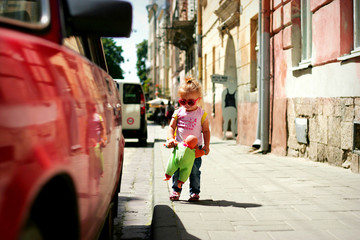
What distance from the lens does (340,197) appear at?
5270 mm

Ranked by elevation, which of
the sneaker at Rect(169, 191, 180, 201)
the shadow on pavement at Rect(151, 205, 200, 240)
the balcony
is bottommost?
the shadow on pavement at Rect(151, 205, 200, 240)

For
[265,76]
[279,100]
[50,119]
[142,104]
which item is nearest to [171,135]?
[50,119]

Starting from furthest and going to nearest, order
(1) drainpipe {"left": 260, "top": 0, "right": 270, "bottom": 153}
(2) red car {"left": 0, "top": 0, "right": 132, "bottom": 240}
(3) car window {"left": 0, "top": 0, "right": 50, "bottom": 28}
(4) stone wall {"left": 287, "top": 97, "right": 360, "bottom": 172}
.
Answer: (1) drainpipe {"left": 260, "top": 0, "right": 270, "bottom": 153}, (4) stone wall {"left": 287, "top": 97, "right": 360, "bottom": 172}, (3) car window {"left": 0, "top": 0, "right": 50, "bottom": 28}, (2) red car {"left": 0, "top": 0, "right": 132, "bottom": 240}

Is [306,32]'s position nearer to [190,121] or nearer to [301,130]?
[301,130]

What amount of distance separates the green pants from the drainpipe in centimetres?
635

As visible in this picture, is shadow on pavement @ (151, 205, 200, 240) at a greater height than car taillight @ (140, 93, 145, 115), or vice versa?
car taillight @ (140, 93, 145, 115)

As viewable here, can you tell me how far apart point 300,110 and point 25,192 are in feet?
28.8

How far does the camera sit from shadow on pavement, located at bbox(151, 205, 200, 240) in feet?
12.3

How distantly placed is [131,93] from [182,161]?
1111 cm

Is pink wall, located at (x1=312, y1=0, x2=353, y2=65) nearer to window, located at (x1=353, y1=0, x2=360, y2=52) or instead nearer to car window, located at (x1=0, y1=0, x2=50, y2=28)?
window, located at (x1=353, y1=0, x2=360, y2=52)

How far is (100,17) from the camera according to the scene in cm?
196

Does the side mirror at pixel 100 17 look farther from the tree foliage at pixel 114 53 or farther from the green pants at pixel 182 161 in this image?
the tree foliage at pixel 114 53

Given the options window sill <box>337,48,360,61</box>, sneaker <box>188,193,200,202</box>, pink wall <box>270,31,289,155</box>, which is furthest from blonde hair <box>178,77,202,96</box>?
pink wall <box>270,31,289,155</box>

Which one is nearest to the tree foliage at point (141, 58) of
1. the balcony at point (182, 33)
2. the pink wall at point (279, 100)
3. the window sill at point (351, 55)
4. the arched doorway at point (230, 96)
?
the balcony at point (182, 33)
